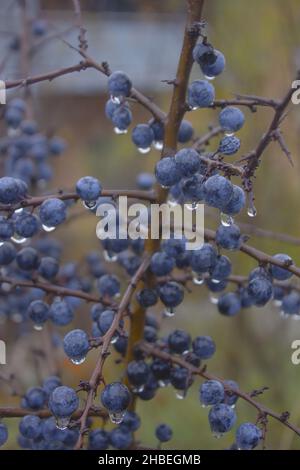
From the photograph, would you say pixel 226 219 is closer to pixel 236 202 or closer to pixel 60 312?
pixel 236 202

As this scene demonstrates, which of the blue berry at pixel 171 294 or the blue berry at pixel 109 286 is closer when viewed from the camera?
the blue berry at pixel 171 294

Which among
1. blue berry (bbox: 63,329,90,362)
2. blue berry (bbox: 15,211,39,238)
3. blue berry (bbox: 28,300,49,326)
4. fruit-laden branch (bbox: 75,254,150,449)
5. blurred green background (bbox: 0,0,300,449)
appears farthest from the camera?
blurred green background (bbox: 0,0,300,449)

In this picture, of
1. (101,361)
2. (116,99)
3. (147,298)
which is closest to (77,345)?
(101,361)

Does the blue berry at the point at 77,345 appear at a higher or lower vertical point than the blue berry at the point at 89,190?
lower

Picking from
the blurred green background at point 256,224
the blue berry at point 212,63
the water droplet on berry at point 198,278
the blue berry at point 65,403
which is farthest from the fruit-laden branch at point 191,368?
the blurred green background at point 256,224

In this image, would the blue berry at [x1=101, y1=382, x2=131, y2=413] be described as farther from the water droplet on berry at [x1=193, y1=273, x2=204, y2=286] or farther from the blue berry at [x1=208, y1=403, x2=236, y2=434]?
the water droplet on berry at [x1=193, y1=273, x2=204, y2=286]

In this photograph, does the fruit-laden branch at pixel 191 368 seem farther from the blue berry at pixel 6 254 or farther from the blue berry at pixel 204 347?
the blue berry at pixel 6 254

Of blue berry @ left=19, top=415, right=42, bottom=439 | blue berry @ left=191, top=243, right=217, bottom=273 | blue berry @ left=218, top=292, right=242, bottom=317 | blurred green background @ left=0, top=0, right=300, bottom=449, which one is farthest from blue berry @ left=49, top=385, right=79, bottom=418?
blurred green background @ left=0, top=0, right=300, bottom=449
